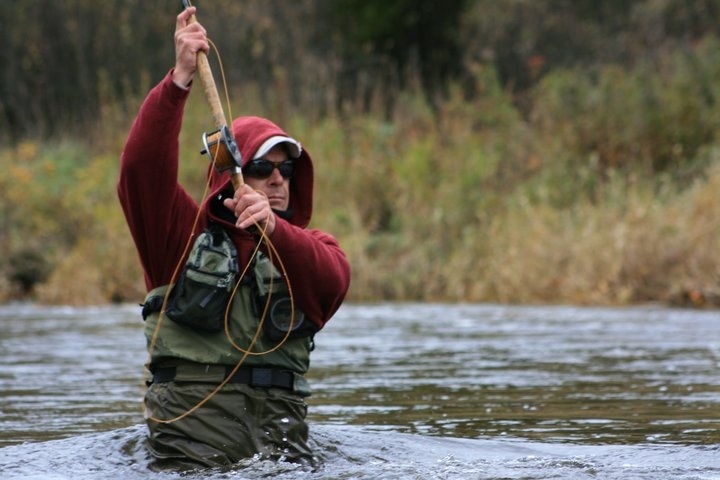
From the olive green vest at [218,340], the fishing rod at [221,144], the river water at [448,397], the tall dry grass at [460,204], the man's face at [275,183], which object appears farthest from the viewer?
the tall dry grass at [460,204]

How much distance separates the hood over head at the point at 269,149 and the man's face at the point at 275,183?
41 mm

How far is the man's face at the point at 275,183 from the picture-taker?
16.6 feet

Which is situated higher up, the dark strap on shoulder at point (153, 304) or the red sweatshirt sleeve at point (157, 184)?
the red sweatshirt sleeve at point (157, 184)

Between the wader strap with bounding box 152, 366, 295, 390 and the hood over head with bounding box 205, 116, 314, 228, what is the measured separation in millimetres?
603

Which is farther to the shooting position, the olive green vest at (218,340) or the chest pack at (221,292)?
the olive green vest at (218,340)

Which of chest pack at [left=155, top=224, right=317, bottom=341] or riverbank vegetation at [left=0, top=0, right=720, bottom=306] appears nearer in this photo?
chest pack at [left=155, top=224, right=317, bottom=341]

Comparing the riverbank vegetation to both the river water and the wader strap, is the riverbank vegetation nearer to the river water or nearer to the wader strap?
the river water

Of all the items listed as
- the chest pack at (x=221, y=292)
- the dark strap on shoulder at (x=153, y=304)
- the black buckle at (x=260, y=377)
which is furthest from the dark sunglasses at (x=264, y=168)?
the black buckle at (x=260, y=377)

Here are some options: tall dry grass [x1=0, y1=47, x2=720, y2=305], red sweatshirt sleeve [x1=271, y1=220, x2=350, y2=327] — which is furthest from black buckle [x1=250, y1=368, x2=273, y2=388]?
tall dry grass [x1=0, y1=47, x2=720, y2=305]

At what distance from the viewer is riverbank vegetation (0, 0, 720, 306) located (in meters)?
13.6

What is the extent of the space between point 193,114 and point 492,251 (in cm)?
542

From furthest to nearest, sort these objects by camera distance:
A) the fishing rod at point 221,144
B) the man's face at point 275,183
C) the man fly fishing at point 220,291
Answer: the man's face at point 275,183, the man fly fishing at point 220,291, the fishing rod at point 221,144

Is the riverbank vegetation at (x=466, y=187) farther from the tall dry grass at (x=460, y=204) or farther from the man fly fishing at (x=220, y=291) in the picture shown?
the man fly fishing at (x=220, y=291)

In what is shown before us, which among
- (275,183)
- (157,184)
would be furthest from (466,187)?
(157,184)
